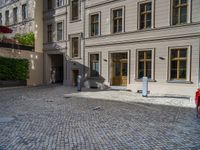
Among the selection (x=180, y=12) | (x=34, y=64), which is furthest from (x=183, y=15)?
(x=34, y=64)

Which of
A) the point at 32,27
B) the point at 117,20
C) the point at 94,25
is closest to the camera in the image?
the point at 117,20

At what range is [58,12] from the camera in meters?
21.1

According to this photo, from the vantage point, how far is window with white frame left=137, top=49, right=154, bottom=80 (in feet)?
48.3

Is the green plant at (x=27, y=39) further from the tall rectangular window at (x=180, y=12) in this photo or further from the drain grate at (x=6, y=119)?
the drain grate at (x=6, y=119)

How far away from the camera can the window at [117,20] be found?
54.5 feet

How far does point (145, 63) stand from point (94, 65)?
5348 mm

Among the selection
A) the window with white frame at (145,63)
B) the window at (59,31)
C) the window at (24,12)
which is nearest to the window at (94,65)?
the window with white frame at (145,63)

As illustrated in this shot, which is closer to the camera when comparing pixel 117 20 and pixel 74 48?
pixel 117 20

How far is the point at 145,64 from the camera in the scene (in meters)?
15.1

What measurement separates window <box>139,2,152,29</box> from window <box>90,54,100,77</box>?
17.2ft

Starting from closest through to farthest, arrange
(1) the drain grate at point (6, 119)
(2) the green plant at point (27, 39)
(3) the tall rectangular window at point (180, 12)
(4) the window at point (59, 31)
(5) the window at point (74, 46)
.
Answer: (1) the drain grate at point (6, 119) < (3) the tall rectangular window at point (180, 12) < (5) the window at point (74, 46) < (4) the window at point (59, 31) < (2) the green plant at point (27, 39)

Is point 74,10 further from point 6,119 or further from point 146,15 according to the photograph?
point 6,119

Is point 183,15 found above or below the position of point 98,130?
above

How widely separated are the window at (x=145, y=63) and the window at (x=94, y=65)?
14.1ft
